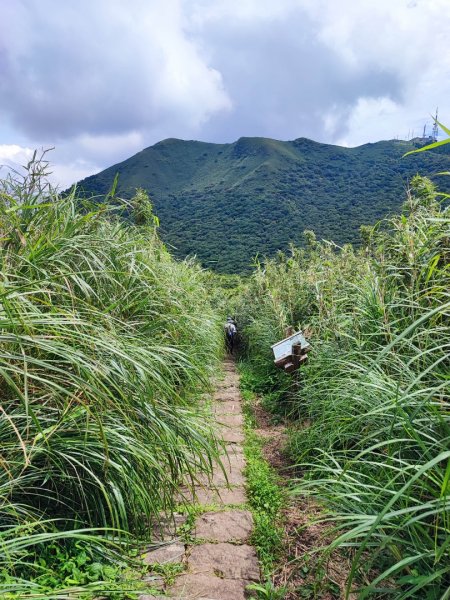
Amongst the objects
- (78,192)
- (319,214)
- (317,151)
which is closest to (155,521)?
(78,192)

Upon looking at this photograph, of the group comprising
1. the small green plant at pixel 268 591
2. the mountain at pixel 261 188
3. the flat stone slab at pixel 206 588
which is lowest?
the small green plant at pixel 268 591

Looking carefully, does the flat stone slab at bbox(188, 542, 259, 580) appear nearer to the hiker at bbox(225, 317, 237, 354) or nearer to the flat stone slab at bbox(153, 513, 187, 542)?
the flat stone slab at bbox(153, 513, 187, 542)

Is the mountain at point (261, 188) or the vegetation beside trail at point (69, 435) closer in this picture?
the vegetation beside trail at point (69, 435)

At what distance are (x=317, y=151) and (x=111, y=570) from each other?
328 feet

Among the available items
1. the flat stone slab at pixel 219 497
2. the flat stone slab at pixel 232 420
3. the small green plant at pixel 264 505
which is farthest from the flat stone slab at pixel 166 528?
the flat stone slab at pixel 232 420

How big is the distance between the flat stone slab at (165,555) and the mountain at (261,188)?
262 centimetres

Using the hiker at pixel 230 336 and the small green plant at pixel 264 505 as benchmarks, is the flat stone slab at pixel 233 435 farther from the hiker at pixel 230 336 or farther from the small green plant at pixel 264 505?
the hiker at pixel 230 336

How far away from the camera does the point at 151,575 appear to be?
165 cm

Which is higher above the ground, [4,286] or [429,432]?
[4,286]

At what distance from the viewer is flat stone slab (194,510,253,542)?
2033mm

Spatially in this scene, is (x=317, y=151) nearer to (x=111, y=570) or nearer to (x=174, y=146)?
(x=174, y=146)

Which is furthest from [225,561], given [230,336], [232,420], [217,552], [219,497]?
[230,336]

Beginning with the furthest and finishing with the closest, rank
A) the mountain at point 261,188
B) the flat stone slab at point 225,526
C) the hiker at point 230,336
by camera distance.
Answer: the mountain at point 261,188
the hiker at point 230,336
the flat stone slab at point 225,526

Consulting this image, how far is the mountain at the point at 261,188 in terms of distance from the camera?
25906mm
